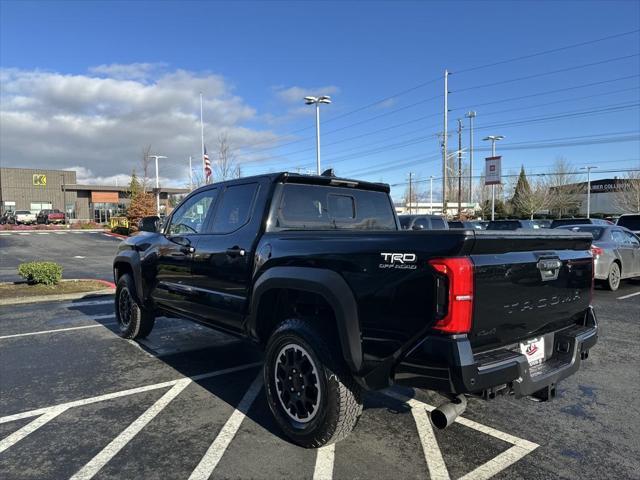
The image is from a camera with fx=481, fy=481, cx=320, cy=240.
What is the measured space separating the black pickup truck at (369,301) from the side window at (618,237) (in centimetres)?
819

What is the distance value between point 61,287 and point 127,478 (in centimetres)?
951

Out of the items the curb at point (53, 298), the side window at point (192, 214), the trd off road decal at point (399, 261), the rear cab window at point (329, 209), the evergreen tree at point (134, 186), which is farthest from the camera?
the evergreen tree at point (134, 186)

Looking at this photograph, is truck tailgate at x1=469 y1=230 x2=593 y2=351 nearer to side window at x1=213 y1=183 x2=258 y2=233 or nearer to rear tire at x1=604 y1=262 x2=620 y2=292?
side window at x1=213 y1=183 x2=258 y2=233

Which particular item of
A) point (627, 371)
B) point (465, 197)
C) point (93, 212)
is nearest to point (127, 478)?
point (627, 371)

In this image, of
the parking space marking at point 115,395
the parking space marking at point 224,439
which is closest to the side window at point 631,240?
the parking space marking at point 115,395

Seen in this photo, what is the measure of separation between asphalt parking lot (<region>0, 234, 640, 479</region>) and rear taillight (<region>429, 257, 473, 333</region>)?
1100mm

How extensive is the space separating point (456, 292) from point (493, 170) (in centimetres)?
3133

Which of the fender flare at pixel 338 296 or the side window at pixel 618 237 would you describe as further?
the side window at pixel 618 237

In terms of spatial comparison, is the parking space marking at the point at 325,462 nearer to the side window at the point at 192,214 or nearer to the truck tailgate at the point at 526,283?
the truck tailgate at the point at 526,283

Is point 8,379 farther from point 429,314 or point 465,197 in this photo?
point 465,197

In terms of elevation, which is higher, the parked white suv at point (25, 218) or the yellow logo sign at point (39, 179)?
the yellow logo sign at point (39, 179)

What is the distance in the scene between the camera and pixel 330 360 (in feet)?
10.7

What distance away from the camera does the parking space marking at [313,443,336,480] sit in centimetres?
307

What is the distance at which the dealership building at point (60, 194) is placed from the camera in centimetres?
6303
